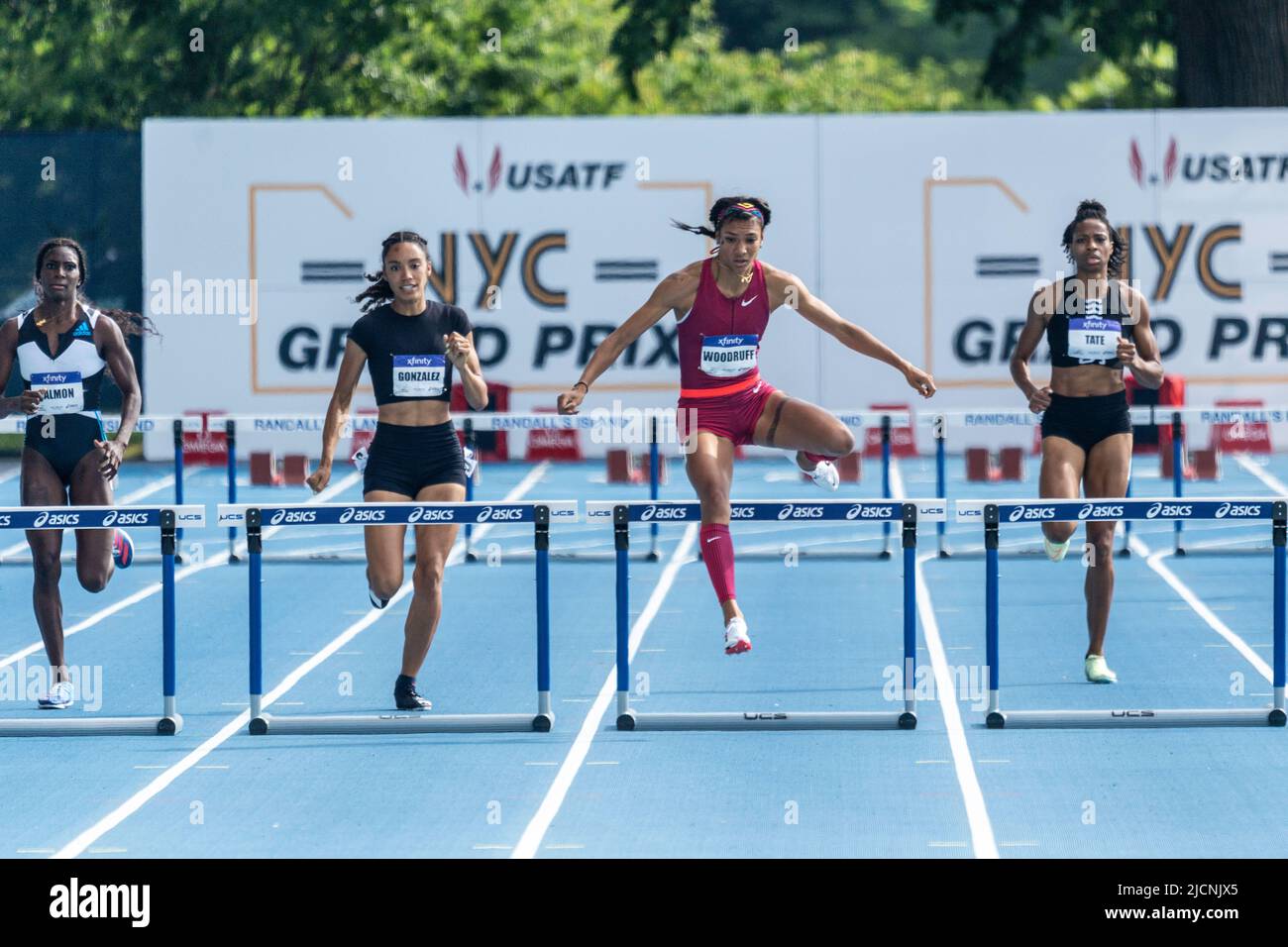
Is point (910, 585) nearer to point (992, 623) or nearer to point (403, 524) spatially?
point (992, 623)

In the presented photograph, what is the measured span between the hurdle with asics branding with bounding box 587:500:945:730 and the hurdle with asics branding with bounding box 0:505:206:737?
5.85 feet

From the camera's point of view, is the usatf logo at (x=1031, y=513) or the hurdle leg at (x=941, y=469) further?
the hurdle leg at (x=941, y=469)

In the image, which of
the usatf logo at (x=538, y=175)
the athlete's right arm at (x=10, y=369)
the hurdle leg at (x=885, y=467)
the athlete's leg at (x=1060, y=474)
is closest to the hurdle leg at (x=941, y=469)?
the hurdle leg at (x=885, y=467)

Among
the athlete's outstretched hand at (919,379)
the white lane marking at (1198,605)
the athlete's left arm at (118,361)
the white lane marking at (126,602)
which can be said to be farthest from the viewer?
the white lane marking at (126,602)

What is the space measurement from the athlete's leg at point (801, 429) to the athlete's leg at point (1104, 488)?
4.53 feet

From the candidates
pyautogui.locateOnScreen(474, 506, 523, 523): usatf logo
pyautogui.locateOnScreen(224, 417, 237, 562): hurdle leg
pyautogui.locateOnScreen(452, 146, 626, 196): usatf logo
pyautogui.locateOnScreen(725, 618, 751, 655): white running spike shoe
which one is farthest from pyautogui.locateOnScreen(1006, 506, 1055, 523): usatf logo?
pyautogui.locateOnScreen(452, 146, 626, 196): usatf logo

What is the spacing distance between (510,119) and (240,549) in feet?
25.3

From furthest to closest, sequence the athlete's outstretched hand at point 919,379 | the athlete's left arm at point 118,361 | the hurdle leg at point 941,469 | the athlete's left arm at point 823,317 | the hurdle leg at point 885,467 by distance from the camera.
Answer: the hurdle leg at point 885,467, the hurdle leg at point 941,469, the athlete's left arm at point 118,361, the athlete's left arm at point 823,317, the athlete's outstretched hand at point 919,379

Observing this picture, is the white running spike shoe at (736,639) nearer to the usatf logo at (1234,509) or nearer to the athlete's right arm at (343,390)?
the athlete's right arm at (343,390)

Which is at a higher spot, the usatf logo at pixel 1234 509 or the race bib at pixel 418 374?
the race bib at pixel 418 374

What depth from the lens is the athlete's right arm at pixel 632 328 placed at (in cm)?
874

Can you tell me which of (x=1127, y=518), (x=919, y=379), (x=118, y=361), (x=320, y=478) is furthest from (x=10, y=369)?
(x=1127, y=518)

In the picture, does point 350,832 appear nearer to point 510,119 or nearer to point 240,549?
point 240,549

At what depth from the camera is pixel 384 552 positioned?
30.3 ft
